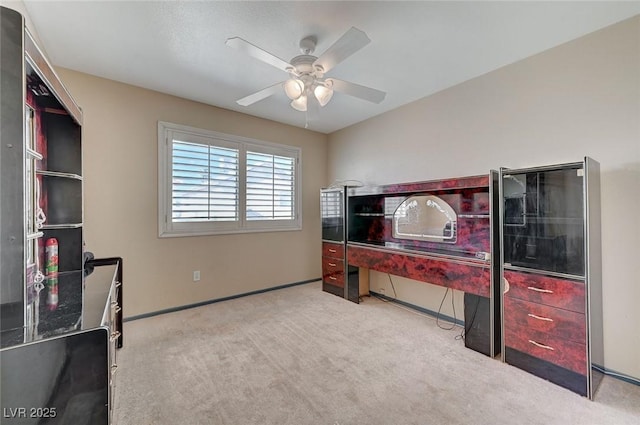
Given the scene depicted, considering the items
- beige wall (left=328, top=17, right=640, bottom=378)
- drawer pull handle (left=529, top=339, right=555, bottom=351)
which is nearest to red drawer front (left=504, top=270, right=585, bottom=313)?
drawer pull handle (left=529, top=339, right=555, bottom=351)

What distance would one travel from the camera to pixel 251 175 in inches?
156

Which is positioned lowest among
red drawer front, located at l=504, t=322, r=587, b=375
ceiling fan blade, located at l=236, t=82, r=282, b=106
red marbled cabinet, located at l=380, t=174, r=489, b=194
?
red drawer front, located at l=504, t=322, r=587, b=375

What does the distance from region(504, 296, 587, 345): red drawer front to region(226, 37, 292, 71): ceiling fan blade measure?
2.59m

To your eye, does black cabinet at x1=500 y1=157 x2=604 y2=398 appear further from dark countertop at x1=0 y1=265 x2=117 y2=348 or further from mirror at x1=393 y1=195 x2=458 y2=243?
dark countertop at x1=0 y1=265 x2=117 y2=348

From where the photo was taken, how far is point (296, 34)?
211cm

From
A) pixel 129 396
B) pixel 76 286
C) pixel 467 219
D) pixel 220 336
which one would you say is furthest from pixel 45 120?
pixel 467 219

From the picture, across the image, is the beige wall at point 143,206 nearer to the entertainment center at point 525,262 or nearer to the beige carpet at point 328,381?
the beige carpet at point 328,381

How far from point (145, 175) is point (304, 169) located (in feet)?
7.65

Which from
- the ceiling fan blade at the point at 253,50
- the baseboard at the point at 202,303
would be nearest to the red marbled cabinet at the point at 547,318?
the ceiling fan blade at the point at 253,50

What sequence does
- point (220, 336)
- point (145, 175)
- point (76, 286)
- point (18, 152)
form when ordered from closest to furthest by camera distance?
point (18, 152) → point (76, 286) → point (220, 336) → point (145, 175)

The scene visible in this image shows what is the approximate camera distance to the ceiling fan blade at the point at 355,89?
2.12 meters

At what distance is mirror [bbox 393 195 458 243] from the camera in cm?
308

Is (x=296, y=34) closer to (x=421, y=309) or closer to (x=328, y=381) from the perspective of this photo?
(x=328, y=381)

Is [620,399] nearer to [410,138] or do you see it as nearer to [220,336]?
[410,138]
